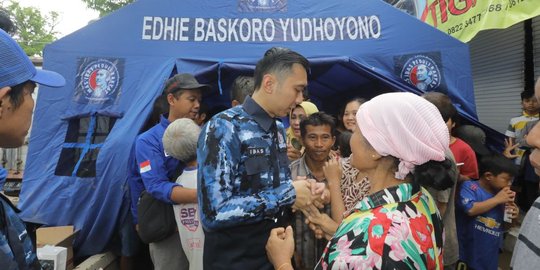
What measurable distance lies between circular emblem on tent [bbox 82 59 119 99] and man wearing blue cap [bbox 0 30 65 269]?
318 cm

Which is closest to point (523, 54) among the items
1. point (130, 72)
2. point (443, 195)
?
point (443, 195)

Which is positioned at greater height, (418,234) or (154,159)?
(154,159)

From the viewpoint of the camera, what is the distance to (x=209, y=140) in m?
1.61

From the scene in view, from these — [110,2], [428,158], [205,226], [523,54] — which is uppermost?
[110,2]

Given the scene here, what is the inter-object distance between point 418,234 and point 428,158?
25 cm

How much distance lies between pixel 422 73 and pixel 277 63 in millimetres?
3176

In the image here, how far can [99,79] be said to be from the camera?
4.20 meters

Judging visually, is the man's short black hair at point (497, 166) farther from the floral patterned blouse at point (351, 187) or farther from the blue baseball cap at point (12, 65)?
the blue baseball cap at point (12, 65)

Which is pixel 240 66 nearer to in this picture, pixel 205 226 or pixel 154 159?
pixel 154 159

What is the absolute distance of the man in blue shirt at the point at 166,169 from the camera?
8.05 ft

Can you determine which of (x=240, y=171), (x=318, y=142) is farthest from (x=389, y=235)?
(x=318, y=142)

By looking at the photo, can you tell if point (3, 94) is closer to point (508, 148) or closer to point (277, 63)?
point (277, 63)

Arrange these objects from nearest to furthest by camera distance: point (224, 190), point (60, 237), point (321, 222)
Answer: point (224, 190) → point (321, 222) → point (60, 237)

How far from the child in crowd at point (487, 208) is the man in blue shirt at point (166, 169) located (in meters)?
2.41
